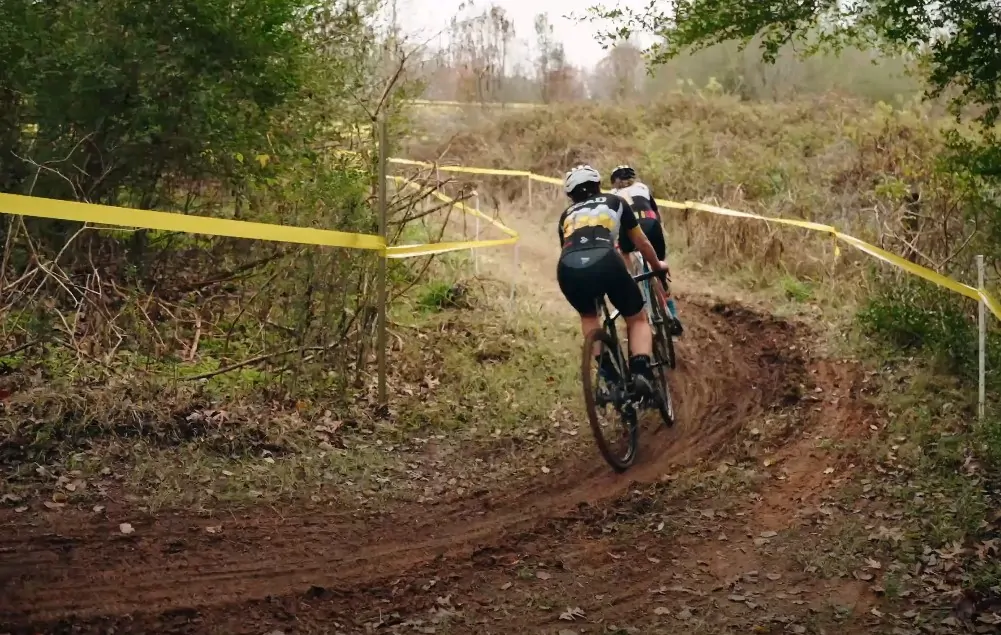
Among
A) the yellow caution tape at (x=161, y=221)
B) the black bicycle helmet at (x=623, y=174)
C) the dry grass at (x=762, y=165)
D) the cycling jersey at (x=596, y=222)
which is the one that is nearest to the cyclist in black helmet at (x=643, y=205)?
the black bicycle helmet at (x=623, y=174)

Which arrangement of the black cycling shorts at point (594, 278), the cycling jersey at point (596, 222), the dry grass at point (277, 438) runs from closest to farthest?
the dry grass at point (277, 438)
the black cycling shorts at point (594, 278)
the cycling jersey at point (596, 222)

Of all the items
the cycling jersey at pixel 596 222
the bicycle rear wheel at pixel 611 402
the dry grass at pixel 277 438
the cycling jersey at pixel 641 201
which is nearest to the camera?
the dry grass at pixel 277 438

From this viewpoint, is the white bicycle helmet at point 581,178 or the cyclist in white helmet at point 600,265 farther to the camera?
the white bicycle helmet at point 581,178

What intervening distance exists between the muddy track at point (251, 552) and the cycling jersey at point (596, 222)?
1.57 meters

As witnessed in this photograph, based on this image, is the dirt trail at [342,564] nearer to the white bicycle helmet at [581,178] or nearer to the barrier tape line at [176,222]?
the barrier tape line at [176,222]

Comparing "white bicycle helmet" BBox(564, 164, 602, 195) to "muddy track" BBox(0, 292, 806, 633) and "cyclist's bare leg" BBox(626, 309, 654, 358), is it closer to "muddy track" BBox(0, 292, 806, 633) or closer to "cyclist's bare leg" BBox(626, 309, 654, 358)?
"cyclist's bare leg" BBox(626, 309, 654, 358)

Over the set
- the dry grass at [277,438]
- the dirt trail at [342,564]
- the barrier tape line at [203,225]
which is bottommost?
the dirt trail at [342,564]

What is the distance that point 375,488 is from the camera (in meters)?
5.69

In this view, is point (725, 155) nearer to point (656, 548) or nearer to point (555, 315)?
point (555, 315)

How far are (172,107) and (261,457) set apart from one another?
107 inches

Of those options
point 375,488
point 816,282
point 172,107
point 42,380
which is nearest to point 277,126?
point 172,107

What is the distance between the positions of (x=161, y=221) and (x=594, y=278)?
2800 millimetres

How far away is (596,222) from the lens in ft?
20.2

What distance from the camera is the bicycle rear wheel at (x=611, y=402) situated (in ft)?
19.3
